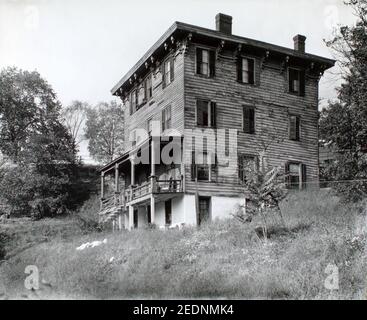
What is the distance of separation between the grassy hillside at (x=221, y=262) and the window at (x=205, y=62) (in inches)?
359

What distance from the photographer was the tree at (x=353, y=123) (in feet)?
68.4

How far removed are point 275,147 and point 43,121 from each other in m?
26.6

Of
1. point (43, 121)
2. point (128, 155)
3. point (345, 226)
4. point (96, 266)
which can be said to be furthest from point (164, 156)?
point (43, 121)

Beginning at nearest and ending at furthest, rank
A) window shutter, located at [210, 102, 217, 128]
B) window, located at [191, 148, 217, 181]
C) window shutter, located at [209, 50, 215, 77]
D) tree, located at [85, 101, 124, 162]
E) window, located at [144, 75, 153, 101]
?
1. window, located at [191, 148, 217, 181]
2. window shutter, located at [210, 102, 217, 128]
3. window shutter, located at [209, 50, 215, 77]
4. window, located at [144, 75, 153, 101]
5. tree, located at [85, 101, 124, 162]

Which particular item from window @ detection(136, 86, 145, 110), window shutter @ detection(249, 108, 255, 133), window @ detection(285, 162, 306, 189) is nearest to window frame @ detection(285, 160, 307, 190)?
window @ detection(285, 162, 306, 189)

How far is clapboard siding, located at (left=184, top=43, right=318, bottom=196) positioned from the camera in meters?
29.4

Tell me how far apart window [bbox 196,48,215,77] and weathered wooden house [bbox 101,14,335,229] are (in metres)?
0.06

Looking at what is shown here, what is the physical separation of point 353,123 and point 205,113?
1037 centimetres

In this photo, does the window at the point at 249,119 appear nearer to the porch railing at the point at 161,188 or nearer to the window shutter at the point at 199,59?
the window shutter at the point at 199,59

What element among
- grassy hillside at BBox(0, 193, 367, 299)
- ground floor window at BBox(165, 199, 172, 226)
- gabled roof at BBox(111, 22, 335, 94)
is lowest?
grassy hillside at BBox(0, 193, 367, 299)

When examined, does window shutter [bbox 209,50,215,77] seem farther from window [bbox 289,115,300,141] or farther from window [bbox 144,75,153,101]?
window [bbox 289,115,300,141]

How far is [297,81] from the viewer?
33.8 meters

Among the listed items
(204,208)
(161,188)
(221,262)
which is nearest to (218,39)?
(161,188)

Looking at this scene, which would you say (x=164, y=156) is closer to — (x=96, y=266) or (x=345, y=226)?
(x=96, y=266)
